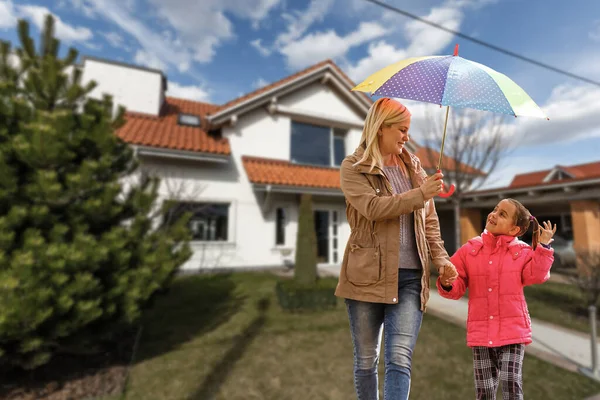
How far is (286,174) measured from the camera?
37.3ft

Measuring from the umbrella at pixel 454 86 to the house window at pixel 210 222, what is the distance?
31.6 ft

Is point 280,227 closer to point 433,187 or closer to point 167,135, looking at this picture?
point 167,135

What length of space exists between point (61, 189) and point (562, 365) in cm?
761

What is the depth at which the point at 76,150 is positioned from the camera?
4.14 m

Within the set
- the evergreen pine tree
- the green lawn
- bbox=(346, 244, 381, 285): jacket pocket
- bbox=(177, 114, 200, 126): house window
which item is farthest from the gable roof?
bbox=(346, 244, 381, 285): jacket pocket

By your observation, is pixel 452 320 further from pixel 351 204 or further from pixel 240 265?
pixel 240 265

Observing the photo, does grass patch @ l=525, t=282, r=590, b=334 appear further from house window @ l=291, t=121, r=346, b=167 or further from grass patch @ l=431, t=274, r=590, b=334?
house window @ l=291, t=121, r=346, b=167

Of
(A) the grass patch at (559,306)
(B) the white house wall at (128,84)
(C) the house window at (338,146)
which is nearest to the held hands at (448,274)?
(A) the grass patch at (559,306)

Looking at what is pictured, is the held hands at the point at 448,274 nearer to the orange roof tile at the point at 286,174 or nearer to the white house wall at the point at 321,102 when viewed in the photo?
the orange roof tile at the point at 286,174

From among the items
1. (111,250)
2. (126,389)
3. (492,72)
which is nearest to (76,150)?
(111,250)

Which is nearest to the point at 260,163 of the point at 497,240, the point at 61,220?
the point at 61,220

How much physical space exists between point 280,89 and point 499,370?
1174cm

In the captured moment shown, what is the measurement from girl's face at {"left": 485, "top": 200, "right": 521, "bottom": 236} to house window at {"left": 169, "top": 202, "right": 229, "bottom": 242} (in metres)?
9.81

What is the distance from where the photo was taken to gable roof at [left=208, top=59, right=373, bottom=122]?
10.9 meters
